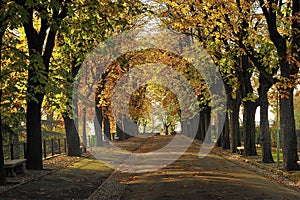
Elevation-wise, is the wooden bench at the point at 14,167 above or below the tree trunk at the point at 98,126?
below

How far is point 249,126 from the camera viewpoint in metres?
30.6

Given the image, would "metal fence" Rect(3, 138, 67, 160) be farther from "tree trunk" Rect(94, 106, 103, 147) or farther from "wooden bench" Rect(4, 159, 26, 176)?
"tree trunk" Rect(94, 106, 103, 147)

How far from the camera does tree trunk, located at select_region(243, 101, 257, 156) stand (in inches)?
1199

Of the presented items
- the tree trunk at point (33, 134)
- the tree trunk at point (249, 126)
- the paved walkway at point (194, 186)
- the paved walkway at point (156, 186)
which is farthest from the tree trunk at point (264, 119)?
the tree trunk at point (33, 134)

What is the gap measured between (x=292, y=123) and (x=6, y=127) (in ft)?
62.2

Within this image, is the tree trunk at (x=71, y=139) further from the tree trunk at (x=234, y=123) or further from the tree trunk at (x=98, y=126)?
the tree trunk at (x=98, y=126)

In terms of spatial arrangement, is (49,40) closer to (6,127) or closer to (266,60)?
(266,60)

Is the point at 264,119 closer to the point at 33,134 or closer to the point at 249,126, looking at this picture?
the point at 249,126

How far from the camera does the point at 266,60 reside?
79.4 feet

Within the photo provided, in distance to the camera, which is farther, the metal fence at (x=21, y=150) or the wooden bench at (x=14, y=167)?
the metal fence at (x=21, y=150)

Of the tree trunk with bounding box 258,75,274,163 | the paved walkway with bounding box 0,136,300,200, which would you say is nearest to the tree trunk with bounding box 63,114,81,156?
the paved walkway with bounding box 0,136,300,200

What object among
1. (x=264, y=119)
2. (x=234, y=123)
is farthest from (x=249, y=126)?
(x=234, y=123)

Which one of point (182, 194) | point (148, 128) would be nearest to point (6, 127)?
point (182, 194)

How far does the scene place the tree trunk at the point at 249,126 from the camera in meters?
30.5
